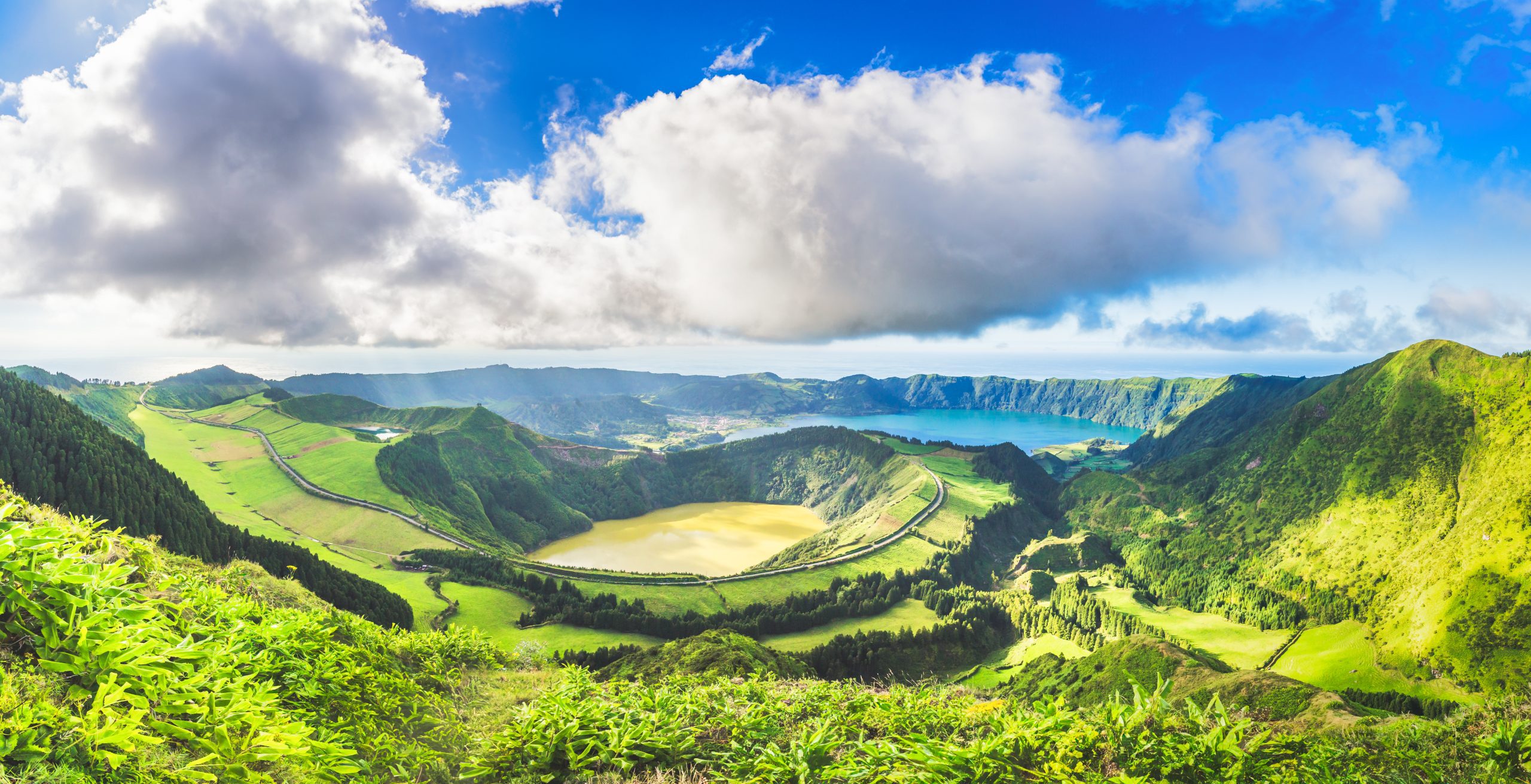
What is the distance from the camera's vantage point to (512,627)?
66875mm

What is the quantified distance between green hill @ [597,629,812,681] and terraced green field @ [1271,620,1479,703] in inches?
2592

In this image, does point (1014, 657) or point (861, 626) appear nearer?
point (1014, 657)

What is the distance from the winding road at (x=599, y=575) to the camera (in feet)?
303

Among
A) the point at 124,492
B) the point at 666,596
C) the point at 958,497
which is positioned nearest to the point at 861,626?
the point at 666,596

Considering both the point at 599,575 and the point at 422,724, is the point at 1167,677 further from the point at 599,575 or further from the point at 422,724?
the point at 599,575

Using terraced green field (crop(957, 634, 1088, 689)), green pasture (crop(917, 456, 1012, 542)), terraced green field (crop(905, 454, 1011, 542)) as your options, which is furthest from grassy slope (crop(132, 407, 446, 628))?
terraced green field (crop(905, 454, 1011, 542))

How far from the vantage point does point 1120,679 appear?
5175 centimetres

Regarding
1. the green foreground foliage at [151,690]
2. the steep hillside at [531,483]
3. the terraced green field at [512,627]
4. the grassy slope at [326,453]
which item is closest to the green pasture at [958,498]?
the steep hillside at [531,483]

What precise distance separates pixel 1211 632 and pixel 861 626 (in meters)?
62.2

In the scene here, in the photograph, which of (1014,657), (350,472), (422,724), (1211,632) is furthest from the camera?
(350,472)

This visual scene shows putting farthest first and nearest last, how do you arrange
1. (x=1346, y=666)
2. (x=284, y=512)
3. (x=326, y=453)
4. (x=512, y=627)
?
(x=326, y=453) < (x=284, y=512) < (x=1346, y=666) < (x=512, y=627)

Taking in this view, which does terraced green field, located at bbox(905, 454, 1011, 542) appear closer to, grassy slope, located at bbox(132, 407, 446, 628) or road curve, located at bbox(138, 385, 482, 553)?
road curve, located at bbox(138, 385, 482, 553)

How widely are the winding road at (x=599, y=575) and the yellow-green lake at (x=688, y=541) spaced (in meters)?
11.6

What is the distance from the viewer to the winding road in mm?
92500
